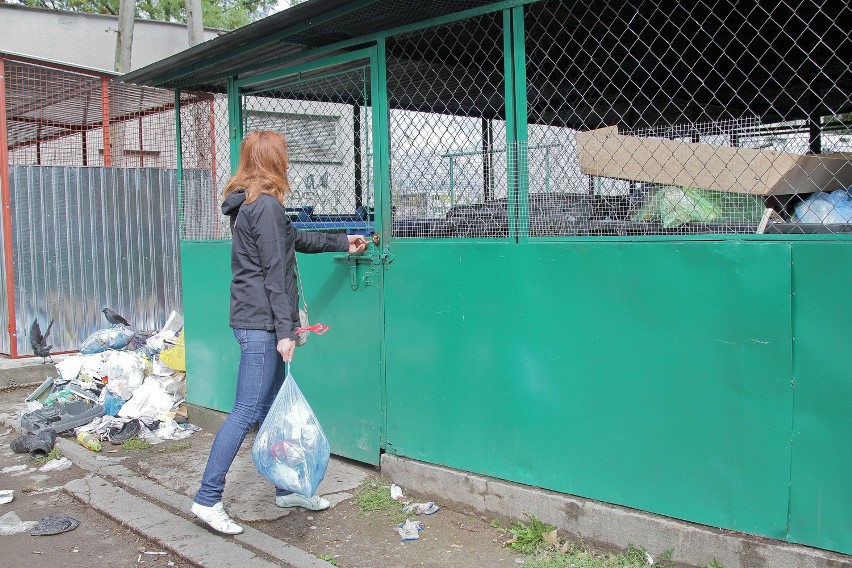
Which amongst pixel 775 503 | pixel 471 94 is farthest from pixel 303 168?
pixel 775 503

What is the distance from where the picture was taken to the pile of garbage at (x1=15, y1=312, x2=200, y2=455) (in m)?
5.69

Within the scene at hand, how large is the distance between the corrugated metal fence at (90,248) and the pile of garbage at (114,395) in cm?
76

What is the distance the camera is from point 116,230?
8.36 m

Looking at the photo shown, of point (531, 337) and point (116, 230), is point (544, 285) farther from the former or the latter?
point (116, 230)

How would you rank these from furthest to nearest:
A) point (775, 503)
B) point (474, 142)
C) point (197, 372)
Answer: point (197, 372) → point (474, 142) → point (775, 503)

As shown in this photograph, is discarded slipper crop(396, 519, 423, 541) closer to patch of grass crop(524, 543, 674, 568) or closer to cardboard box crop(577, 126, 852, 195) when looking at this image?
patch of grass crop(524, 543, 674, 568)

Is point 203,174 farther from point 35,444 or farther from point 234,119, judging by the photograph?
point 35,444

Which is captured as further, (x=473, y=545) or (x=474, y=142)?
(x=474, y=142)

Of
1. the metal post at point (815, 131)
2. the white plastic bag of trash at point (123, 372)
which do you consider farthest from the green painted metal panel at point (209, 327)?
the metal post at point (815, 131)

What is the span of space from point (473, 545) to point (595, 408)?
3.05 feet

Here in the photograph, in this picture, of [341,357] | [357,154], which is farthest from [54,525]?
[357,154]

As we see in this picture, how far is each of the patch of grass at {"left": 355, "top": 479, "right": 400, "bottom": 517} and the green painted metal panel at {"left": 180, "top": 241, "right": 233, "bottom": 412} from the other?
1723 millimetres

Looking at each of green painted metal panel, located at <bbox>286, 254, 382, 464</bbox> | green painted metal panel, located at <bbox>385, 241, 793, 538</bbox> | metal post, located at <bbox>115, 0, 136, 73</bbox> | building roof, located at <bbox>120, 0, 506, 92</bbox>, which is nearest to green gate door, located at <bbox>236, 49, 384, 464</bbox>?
green painted metal panel, located at <bbox>286, 254, 382, 464</bbox>

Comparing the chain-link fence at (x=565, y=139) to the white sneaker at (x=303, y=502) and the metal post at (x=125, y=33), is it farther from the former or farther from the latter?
the metal post at (x=125, y=33)
